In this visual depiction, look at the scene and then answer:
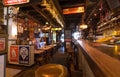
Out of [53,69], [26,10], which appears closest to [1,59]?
[53,69]

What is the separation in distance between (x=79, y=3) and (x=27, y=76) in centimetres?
468

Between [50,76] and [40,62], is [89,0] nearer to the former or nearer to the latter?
[50,76]

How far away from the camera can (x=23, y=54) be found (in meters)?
7.38

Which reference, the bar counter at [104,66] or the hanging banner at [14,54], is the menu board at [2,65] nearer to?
the bar counter at [104,66]

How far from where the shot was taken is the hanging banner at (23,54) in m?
7.27

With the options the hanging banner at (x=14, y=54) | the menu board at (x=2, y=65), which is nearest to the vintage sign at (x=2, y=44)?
the menu board at (x=2, y=65)

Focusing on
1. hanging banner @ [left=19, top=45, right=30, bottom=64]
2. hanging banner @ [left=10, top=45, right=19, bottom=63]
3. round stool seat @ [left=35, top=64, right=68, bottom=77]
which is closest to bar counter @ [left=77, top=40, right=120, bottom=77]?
round stool seat @ [left=35, top=64, right=68, bottom=77]

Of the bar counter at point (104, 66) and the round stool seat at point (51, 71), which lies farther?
the round stool seat at point (51, 71)

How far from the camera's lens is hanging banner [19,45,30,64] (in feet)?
23.9

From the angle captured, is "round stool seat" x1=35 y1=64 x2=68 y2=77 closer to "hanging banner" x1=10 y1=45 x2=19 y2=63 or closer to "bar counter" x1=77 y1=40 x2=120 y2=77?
"bar counter" x1=77 y1=40 x2=120 y2=77

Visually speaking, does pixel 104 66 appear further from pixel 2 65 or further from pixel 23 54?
pixel 23 54

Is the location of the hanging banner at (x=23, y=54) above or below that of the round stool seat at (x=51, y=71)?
below

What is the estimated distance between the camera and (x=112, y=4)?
348cm

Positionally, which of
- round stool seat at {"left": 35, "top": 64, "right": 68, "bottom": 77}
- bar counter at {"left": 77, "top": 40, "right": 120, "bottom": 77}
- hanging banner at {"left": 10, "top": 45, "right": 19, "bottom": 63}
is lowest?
hanging banner at {"left": 10, "top": 45, "right": 19, "bottom": 63}
